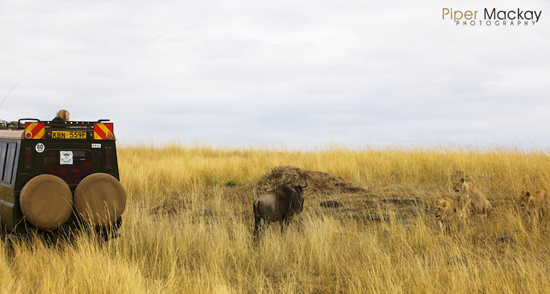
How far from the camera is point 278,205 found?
9367mm

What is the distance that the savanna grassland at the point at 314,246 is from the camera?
616cm

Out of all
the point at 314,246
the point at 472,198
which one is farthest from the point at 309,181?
the point at 314,246

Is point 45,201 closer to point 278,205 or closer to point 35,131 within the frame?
point 35,131

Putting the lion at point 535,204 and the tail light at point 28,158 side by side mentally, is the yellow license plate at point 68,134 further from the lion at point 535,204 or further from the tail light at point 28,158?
the lion at point 535,204

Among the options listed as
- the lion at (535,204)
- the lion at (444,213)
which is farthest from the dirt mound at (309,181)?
the lion at (535,204)

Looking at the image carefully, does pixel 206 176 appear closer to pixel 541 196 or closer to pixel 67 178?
pixel 67 178

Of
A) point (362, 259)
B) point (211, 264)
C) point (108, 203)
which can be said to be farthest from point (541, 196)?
point (108, 203)

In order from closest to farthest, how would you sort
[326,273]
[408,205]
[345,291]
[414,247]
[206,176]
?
1. [345,291]
2. [326,273]
3. [414,247]
4. [408,205]
5. [206,176]

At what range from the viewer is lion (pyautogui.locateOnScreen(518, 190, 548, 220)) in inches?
396

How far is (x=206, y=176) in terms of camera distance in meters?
15.6

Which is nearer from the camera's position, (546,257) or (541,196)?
(546,257)

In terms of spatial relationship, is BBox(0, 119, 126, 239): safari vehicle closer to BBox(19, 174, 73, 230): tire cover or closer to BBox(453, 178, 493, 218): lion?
BBox(19, 174, 73, 230): tire cover

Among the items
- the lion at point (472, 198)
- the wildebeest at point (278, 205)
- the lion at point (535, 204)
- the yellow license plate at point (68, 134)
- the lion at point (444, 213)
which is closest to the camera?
the yellow license plate at point (68, 134)

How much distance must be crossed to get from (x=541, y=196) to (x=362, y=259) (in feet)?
16.1
